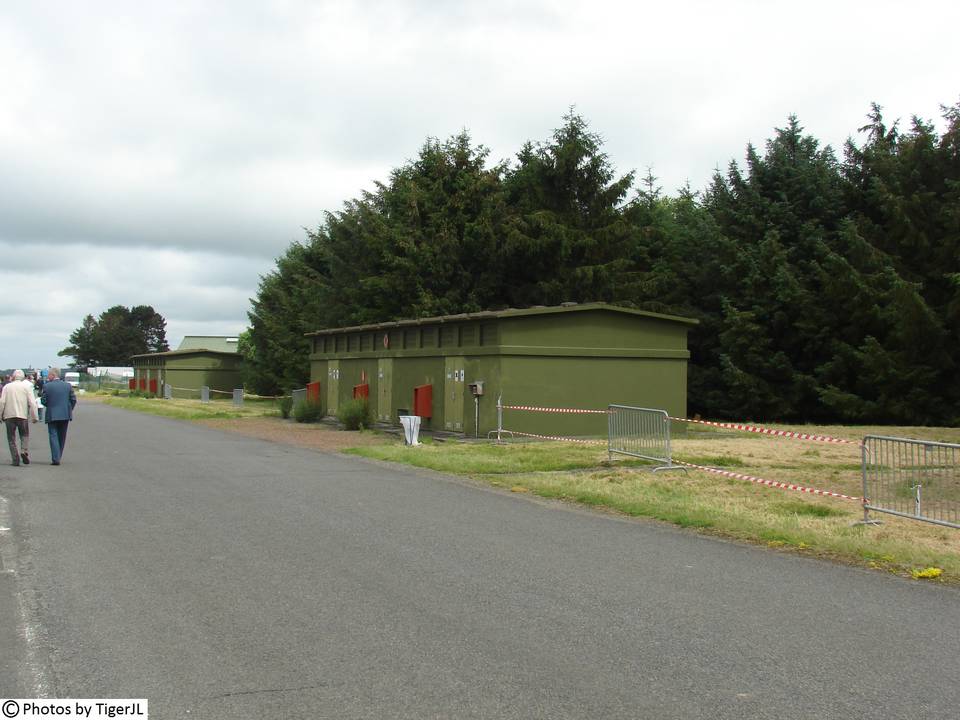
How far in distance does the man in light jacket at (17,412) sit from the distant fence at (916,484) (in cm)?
1316

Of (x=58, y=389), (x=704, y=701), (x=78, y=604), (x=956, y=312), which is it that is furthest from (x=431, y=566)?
(x=956, y=312)

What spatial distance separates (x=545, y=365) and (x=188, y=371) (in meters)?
47.9

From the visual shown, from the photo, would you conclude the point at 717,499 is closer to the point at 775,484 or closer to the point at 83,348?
the point at 775,484

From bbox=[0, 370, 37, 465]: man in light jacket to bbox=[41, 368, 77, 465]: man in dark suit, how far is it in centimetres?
27

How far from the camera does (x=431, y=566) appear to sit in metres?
7.96

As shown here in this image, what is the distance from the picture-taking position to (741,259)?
40656 mm

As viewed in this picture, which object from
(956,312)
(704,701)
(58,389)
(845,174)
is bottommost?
(704,701)

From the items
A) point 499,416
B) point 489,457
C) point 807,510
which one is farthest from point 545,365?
point 807,510

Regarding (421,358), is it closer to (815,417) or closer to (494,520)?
(494,520)

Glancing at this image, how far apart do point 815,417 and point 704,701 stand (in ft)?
124

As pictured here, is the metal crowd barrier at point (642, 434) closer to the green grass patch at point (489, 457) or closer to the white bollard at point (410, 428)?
the green grass patch at point (489, 457)

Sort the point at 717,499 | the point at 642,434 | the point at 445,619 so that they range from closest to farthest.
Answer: the point at 445,619, the point at 717,499, the point at 642,434

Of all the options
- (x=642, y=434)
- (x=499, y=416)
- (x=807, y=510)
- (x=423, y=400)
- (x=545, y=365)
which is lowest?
(x=807, y=510)

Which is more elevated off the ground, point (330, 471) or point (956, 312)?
point (956, 312)
